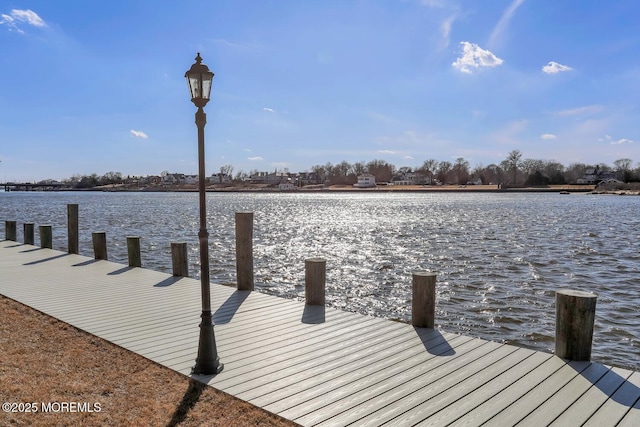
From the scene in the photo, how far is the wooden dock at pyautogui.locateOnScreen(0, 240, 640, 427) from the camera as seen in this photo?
12.9 ft

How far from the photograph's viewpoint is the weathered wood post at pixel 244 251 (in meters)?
8.75

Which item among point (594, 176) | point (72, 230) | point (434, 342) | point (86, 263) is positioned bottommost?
point (86, 263)

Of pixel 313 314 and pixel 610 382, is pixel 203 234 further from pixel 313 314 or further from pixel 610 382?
pixel 610 382

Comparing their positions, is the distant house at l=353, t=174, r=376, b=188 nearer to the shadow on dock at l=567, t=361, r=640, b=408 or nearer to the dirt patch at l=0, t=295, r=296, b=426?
the shadow on dock at l=567, t=361, r=640, b=408

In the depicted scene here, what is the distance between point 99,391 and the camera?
4.37 metres

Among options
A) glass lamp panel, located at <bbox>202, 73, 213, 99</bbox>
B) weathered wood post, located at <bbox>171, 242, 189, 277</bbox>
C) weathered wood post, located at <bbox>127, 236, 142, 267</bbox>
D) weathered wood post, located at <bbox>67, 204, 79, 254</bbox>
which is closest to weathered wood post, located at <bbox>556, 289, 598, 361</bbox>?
glass lamp panel, located at <bbox>202, 73, 213, 99</bbox>

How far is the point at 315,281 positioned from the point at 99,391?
12.6 feet

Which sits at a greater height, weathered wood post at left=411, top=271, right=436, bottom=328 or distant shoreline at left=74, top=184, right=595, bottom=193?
weathered wood post at left=411, top=271, right=436, bottom=328

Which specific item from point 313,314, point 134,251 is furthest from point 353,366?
point 134,251

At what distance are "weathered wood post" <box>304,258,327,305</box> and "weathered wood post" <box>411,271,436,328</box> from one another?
5.43ft

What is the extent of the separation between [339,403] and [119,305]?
4.82m

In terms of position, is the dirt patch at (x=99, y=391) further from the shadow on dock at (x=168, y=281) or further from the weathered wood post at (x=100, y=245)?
the weathered wood post at (x=100, y=245)

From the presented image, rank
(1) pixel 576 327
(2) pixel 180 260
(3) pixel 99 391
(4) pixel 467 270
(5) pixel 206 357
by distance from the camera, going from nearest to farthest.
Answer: (3) pixel 99 391 < (5) pixel 206 357 < (1) pixel 576 327 < (2) pixel 180 260 < (4) pixel 467 270

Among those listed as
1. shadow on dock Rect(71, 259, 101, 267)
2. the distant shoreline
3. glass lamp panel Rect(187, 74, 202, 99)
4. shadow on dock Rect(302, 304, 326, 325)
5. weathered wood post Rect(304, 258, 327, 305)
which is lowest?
the distant shoreline
